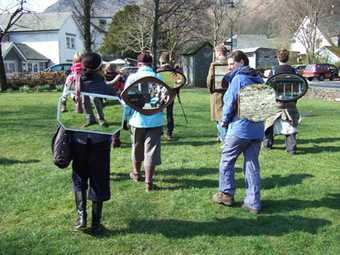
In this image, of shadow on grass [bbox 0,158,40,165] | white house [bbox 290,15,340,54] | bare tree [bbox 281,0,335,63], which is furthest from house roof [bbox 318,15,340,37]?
shadow on grass [bbox 0,158,40,165]

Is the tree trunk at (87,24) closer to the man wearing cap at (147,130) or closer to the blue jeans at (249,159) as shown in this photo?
the man wearing cap at (147,130)

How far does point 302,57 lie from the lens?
73625 millimetres

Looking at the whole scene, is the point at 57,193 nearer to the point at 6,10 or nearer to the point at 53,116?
the point at 53,116

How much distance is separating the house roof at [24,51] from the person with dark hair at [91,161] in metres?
56.6

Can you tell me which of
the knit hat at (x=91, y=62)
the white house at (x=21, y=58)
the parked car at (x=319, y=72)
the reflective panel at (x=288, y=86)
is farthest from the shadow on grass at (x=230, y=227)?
the white house at (x=21, y=58)

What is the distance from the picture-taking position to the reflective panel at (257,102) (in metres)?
5.80

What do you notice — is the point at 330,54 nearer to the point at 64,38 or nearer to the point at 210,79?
the point at 64,38

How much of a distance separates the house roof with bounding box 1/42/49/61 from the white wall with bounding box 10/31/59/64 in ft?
2.63

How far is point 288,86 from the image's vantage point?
346 inches

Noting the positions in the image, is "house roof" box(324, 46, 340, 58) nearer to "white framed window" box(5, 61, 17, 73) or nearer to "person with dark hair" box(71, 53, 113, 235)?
"white framed window" box(5, 61, 17, 73)

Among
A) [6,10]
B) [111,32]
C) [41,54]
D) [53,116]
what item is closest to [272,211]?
[53,116]

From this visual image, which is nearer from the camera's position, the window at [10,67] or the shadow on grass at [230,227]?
the shadow on grass at [230,227]

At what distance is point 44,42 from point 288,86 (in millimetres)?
59590

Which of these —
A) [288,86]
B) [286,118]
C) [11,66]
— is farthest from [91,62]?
[11,66]
